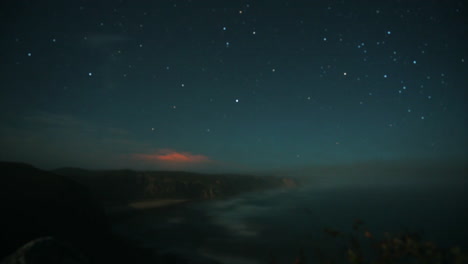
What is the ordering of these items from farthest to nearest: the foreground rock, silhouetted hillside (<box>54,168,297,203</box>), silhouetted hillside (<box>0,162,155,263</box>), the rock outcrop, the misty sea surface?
1. silhouetted hillside (<box>54,168,297,203</box>)
2. the misty sea surface
3. silhouetted hillside (<box>0,162,155,263</box>)
4. the rock outcrop
5. the foreground rock

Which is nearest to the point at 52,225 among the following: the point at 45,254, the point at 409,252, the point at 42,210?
the point at 42,210

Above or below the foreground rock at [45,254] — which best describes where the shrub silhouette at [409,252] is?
above

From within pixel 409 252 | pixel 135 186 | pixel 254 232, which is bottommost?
pixel 254 232

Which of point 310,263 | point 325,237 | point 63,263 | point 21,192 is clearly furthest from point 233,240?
point 21,192

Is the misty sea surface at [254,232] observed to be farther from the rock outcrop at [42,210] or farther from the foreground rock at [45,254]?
the foreground rock at [45,254]

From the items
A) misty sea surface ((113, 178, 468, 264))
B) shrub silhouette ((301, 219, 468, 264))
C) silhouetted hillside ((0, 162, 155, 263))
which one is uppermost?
shrub silhouette ((301, 219, 468, 264))

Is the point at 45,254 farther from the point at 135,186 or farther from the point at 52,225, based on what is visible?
the point at 135,186

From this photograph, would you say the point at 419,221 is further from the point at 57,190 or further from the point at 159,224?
Result: the point at 57,190

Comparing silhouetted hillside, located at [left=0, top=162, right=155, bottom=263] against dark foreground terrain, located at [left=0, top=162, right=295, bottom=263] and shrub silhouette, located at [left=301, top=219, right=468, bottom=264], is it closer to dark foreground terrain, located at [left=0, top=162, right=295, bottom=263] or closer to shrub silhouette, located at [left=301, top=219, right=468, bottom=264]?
dark foreground terrain, located at [left=0, top=162, right=295, bottom=263]

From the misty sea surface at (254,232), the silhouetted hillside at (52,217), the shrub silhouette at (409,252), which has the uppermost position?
the shrub silhouette at (409,252)

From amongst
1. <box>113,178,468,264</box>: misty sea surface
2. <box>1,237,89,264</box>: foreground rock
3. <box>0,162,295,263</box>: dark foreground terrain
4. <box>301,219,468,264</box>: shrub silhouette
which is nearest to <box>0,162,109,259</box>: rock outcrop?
<box>0,162,295,263</box>: dark foreground terrain

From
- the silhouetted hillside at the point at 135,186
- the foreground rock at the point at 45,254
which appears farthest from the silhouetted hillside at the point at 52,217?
the silhouetted hillside at the point at 135,186

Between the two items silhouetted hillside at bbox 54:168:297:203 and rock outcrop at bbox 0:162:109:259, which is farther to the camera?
silhouetted hillside at bbox 54:168:297:203

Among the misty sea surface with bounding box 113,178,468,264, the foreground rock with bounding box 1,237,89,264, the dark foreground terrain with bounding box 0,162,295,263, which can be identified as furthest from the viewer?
the misty sea surface with bounding box 113,178,468,264
